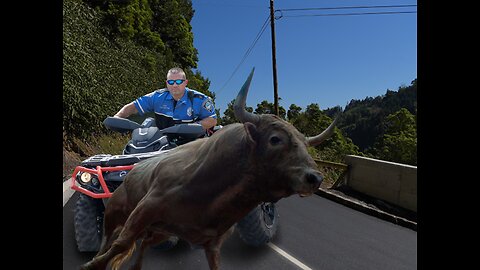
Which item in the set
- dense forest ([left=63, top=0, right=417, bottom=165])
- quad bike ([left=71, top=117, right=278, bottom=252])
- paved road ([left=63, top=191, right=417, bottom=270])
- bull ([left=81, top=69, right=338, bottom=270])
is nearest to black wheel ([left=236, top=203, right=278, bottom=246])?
paved road ([left=63, top=191, right=417, bottom=270])

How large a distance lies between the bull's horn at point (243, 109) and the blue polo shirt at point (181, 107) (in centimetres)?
58

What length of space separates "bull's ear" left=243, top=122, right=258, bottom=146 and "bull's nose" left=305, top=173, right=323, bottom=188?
160mm

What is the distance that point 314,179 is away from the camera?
85 cm

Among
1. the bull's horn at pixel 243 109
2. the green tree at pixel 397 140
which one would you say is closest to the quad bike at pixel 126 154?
the bull's horn at pixel 243 109

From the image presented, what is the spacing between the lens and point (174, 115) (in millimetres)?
1545

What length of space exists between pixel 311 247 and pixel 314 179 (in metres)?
3.31

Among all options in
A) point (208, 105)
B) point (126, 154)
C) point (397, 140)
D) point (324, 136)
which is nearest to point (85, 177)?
point (126, 154)

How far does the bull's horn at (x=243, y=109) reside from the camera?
34.0 inches

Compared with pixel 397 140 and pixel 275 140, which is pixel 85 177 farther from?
pixel 397 140

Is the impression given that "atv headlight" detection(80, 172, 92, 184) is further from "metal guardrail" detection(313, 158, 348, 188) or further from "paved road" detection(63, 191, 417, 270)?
"metal guardrail" detection(313, 158, 348, 188)

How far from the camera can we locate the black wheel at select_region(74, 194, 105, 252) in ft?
5.93
